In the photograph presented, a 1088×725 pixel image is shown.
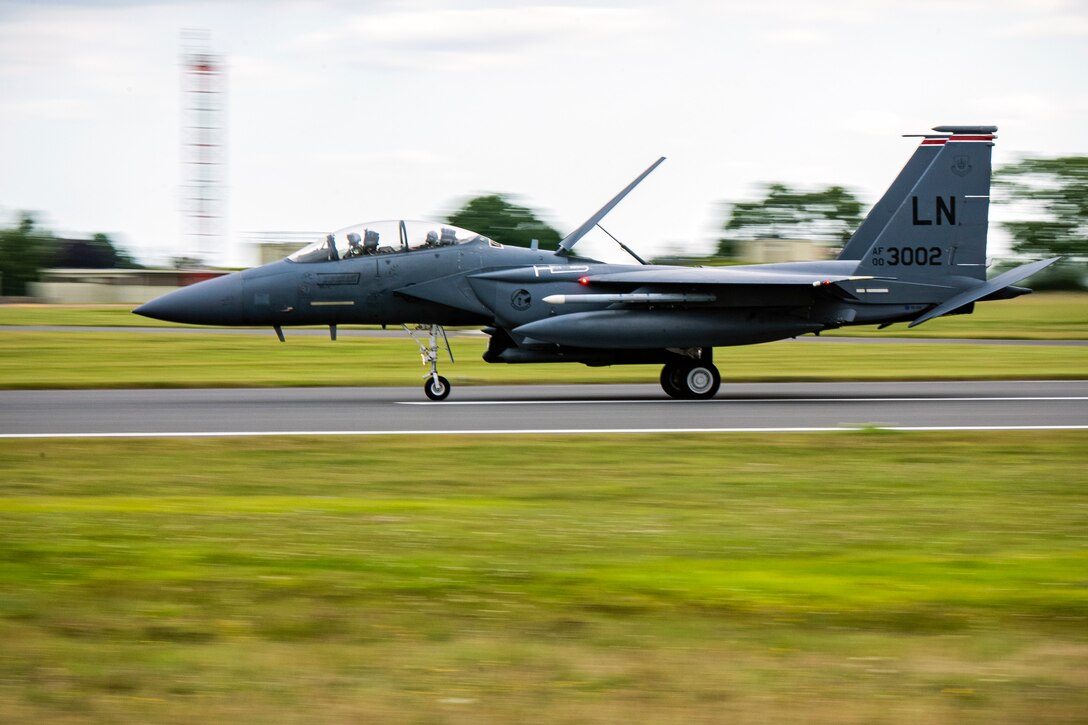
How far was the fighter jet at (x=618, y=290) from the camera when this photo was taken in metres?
18.0

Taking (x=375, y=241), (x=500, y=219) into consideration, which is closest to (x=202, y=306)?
(x=375, y=241)

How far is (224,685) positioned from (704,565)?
3.04 meters

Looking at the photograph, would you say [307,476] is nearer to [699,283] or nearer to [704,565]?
[704,565]

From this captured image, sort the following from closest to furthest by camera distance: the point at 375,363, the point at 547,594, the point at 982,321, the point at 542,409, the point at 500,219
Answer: the point at 547,594 → the point at 542,409 → the point at 375,363 → the point at 982,321 → the point at 500,219

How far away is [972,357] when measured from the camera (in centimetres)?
2734

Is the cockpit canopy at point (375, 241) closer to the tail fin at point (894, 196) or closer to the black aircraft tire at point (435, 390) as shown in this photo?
the black aircraft tire at point (435, 390)

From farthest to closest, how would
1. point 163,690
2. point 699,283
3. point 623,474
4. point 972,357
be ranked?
1. point 972,357
2. point 699,283
3. point 623,474
4. point 163,690

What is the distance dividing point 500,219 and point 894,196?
161 feet

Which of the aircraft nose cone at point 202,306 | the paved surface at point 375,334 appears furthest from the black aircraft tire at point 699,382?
the paved surface at point 375,334

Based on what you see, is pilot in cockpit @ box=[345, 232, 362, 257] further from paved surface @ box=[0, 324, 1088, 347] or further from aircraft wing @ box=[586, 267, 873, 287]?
paved surface @ box=[0, 324, 1088, 347]

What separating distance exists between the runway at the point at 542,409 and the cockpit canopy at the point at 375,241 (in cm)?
213

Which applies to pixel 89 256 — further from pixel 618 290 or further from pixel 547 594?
pixel 547 594

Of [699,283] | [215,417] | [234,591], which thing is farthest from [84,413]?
[234,591]

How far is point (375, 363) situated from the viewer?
1053 inches
